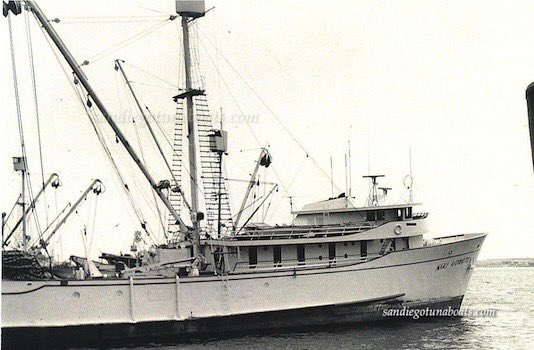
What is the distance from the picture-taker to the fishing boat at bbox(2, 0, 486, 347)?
22094mm

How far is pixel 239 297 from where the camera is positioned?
79.8ft

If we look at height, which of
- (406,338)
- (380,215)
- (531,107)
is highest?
(531,107)

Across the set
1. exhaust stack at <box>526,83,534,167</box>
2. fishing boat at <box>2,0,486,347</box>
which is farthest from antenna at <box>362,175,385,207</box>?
exhaust stack at <box>526,83,534,167</box>

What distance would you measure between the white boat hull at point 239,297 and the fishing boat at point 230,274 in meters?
0.04

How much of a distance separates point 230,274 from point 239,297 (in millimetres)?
950

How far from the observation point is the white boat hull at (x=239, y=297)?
22.0 meters

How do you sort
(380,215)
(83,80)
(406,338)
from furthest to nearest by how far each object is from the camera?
(380,215), (406,338), (83,80)

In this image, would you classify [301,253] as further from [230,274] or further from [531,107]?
[531,107]

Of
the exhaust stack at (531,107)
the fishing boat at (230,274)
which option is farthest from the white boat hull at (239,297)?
the exhaust stack at (531,107)

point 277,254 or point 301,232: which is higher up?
point 301,232

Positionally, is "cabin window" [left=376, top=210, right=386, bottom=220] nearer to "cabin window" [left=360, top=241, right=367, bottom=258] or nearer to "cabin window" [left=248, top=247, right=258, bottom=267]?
"cabin window" [left=360, top=241, right=367, bottom=258]

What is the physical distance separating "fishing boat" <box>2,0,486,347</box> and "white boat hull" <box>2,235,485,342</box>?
0.13 feet

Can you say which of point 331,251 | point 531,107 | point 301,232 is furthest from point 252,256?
point 531,107

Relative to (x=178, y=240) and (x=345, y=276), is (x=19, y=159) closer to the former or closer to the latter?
(x=178, y=240)
